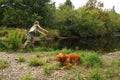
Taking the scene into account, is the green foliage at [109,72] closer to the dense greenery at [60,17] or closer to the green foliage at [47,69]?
the green foliage at [47,69]

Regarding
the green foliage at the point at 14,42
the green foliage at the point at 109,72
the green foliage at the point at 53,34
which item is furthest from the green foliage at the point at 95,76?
the green foliage at the point at 53,34

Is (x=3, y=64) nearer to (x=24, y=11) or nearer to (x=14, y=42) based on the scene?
(x=14, y=42)

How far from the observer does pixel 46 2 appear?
5312 cm

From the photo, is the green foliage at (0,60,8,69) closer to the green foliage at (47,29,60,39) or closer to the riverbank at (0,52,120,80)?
the riverbank at (0,52,120,80)

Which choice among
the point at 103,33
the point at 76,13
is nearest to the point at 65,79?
the point at 76,13

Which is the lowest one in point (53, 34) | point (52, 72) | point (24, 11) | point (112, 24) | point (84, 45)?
point (112, 24)

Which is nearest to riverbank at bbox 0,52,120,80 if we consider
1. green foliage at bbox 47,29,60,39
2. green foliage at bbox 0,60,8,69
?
green foliage at bbox 0,60,8,69

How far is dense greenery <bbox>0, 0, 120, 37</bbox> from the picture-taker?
167ft

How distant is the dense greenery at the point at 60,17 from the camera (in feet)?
167

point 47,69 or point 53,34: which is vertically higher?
point 47,69

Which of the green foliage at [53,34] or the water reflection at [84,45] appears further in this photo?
the green foliage at [53,34]

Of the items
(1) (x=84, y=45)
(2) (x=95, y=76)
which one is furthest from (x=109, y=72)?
(1) (x=84, y=45)

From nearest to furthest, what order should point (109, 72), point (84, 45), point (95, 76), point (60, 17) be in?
point (95, 76), point (109, 72), point (84, 45), point (60, 17)

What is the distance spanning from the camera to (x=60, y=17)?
60344 millimetres
